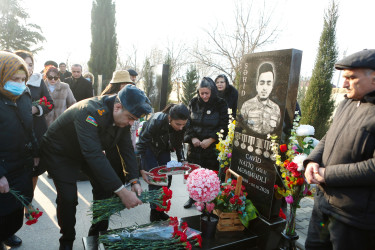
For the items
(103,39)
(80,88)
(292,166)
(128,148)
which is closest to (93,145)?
(128,148)

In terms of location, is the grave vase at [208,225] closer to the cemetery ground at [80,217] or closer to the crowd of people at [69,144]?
the crowd of people at [69,144]

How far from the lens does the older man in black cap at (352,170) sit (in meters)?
1.50

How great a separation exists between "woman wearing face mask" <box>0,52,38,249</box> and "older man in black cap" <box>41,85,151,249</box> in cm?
21

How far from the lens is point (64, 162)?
229 cm

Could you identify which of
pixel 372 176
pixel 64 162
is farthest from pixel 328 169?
pixel 64 162

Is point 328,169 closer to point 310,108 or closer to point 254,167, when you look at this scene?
point 254,167

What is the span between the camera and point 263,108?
8.75ft

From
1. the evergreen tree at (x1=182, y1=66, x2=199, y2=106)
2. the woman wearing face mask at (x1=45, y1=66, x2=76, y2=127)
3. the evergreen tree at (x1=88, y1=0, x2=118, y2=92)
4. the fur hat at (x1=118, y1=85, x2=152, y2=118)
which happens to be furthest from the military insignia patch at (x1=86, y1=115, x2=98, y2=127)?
the evergreen tree at (x1=88, y1=0, x2=118, y2=92)

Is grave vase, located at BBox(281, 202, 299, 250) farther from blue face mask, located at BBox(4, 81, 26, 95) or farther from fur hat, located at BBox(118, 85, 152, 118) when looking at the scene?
blue face mask, located at BBox(4, 81, 26, 95)

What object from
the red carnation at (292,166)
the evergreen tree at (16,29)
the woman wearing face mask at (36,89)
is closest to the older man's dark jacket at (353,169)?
the red carnation at (292,166)

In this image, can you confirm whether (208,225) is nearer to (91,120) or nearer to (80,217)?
(91,120)

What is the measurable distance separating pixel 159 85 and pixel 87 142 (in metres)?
4.94

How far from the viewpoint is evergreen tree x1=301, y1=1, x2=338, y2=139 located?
9.15 meters

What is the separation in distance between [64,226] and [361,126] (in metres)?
2.58
